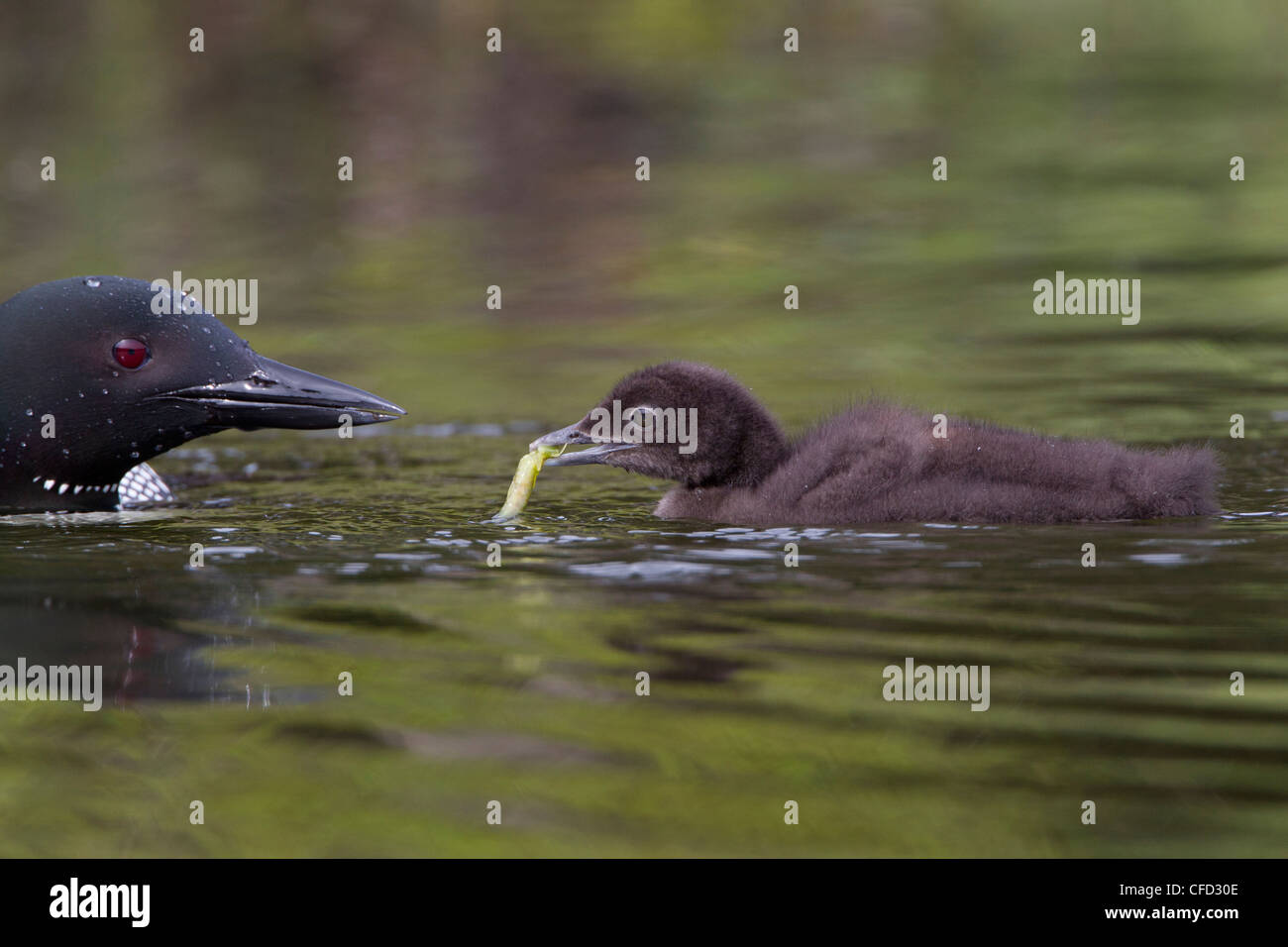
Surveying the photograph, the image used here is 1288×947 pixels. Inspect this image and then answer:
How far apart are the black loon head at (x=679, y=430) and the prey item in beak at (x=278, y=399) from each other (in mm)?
705

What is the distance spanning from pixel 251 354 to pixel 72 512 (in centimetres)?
84

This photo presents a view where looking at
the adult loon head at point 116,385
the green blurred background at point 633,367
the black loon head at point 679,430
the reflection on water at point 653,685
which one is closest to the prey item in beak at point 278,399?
the adult loon head at point 116,385

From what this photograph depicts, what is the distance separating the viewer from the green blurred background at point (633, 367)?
335cm

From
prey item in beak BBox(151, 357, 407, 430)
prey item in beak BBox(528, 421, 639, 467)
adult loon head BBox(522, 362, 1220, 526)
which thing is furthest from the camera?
prey item in beak BBox(151, 357, 407, 430)

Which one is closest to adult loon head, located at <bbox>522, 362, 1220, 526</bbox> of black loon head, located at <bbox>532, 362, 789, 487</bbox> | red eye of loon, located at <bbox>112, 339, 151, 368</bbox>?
black loon head, located at <bbox>532, 362, 789, 487</bbox>

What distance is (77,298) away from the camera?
6078mm

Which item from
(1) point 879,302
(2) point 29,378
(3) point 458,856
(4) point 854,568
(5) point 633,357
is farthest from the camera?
(1) point 879,302

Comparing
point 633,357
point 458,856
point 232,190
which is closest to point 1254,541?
point 458,856

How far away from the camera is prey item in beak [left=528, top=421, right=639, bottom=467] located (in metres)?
5.81

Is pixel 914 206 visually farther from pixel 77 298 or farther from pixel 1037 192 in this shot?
pixel 77 298

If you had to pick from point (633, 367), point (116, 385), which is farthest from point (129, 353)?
point (633, 367)

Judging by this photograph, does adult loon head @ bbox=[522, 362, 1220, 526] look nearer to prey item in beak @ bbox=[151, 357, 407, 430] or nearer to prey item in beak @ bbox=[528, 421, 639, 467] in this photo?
prey item in beak @ bbox=[528, 421, 639, 467]

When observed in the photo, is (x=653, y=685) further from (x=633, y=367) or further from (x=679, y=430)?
(x=633, y=367)

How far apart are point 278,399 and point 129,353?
529 mm
